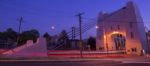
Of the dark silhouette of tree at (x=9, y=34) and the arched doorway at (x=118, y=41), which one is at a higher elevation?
the dark silhouette of tree at (x=9, y=34)

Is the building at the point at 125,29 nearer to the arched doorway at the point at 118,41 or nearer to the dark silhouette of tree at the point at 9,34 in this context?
the arched doorway at the point at 118,41

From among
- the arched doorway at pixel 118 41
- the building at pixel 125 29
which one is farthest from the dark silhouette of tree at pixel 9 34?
the arched doorway at pixel 118 41

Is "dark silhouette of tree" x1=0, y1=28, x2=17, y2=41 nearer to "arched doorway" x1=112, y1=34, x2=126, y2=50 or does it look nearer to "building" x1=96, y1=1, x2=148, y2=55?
"building" x1=96, y1=1, x2=148, y2=55

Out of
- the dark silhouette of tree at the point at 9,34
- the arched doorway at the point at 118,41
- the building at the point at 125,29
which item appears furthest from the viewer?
the dark silhouette of tree at the point at 9,34

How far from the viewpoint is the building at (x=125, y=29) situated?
265 ft

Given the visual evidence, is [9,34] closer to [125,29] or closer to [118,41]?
[118,41]

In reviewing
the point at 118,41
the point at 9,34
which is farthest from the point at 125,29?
the point at 9,34

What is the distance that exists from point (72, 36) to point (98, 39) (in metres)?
9.18

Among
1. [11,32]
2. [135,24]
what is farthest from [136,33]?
[11,32]

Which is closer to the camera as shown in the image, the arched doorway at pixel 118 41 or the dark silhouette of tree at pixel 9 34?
the arched doorway at pixel 118 41

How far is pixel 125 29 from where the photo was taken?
84.0m

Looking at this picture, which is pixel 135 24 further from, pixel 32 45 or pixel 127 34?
pixel 32 45

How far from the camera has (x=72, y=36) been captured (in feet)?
304

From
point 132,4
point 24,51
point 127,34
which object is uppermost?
point 132,4
